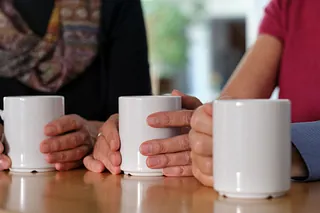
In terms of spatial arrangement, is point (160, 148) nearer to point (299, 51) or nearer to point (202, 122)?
point (202, 122)

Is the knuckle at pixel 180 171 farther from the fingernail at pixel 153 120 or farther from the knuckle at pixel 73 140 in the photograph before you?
the knuckle at pixel 73 140

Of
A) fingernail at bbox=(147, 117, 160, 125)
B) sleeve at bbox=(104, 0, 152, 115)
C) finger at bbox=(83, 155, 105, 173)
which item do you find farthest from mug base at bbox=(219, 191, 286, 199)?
sleeve at bbox=(104, 0, 152, 115)

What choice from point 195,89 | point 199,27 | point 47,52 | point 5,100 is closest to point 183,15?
point 199,27

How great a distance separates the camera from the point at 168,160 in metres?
1.02

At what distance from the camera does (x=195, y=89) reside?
6.25 m

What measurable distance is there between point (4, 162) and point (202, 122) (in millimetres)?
404

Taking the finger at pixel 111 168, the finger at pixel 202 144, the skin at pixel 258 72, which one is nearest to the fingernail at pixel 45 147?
the finger at pixel 111 168

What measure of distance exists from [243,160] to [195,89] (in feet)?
17.9

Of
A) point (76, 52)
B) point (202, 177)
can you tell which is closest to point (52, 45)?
point (76, 52)

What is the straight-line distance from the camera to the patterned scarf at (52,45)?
62.1 inches

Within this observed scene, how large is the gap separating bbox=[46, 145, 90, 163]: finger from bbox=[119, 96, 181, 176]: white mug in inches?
6.0

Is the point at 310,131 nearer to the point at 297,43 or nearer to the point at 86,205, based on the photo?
the point at 86,205

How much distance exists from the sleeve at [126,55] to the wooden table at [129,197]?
2.10 feet

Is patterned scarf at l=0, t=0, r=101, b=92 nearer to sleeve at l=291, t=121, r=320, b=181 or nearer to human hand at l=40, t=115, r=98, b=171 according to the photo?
human hand at l=40, t=115, r=98, b=171
